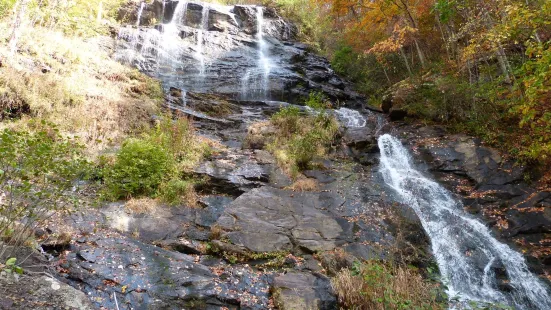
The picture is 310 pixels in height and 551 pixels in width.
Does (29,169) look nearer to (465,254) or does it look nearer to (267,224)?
(267,224)

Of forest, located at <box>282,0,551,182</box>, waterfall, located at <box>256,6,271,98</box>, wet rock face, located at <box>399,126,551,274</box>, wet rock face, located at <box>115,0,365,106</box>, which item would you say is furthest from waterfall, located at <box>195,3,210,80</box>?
wet rock face, located at <box>399,126,551,274</box>

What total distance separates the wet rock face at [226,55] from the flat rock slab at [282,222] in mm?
8874

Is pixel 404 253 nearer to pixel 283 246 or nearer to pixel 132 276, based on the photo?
pixel 283 246

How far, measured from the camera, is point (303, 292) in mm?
5289

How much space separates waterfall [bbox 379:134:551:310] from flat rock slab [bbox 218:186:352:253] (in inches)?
82.1

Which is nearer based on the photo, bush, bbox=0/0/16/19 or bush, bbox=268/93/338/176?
bush, bbox=268/93/338/176

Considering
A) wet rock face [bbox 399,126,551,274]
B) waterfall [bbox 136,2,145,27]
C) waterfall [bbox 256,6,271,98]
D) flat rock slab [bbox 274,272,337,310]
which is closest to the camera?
flat rock slab [bbox 274,272,337,310]

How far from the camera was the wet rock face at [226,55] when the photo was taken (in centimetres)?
1628

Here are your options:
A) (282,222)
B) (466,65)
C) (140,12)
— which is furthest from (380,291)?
(140,12)

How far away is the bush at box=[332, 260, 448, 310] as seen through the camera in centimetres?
467

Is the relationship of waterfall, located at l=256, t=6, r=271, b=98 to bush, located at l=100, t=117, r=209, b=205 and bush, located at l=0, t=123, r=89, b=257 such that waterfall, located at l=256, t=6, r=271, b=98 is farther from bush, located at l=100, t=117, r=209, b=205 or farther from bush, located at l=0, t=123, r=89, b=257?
bush, located at l=0, t=123, r=89, b=257

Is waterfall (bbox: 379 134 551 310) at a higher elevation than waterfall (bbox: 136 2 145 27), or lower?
lower

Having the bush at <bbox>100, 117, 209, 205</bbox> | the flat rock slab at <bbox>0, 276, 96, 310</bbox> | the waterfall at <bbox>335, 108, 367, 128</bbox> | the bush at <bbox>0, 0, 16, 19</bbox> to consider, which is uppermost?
the bush at <bbox>0, 0, 16, 19</bbox>

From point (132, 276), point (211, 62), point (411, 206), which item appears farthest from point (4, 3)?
point (411, 206)
